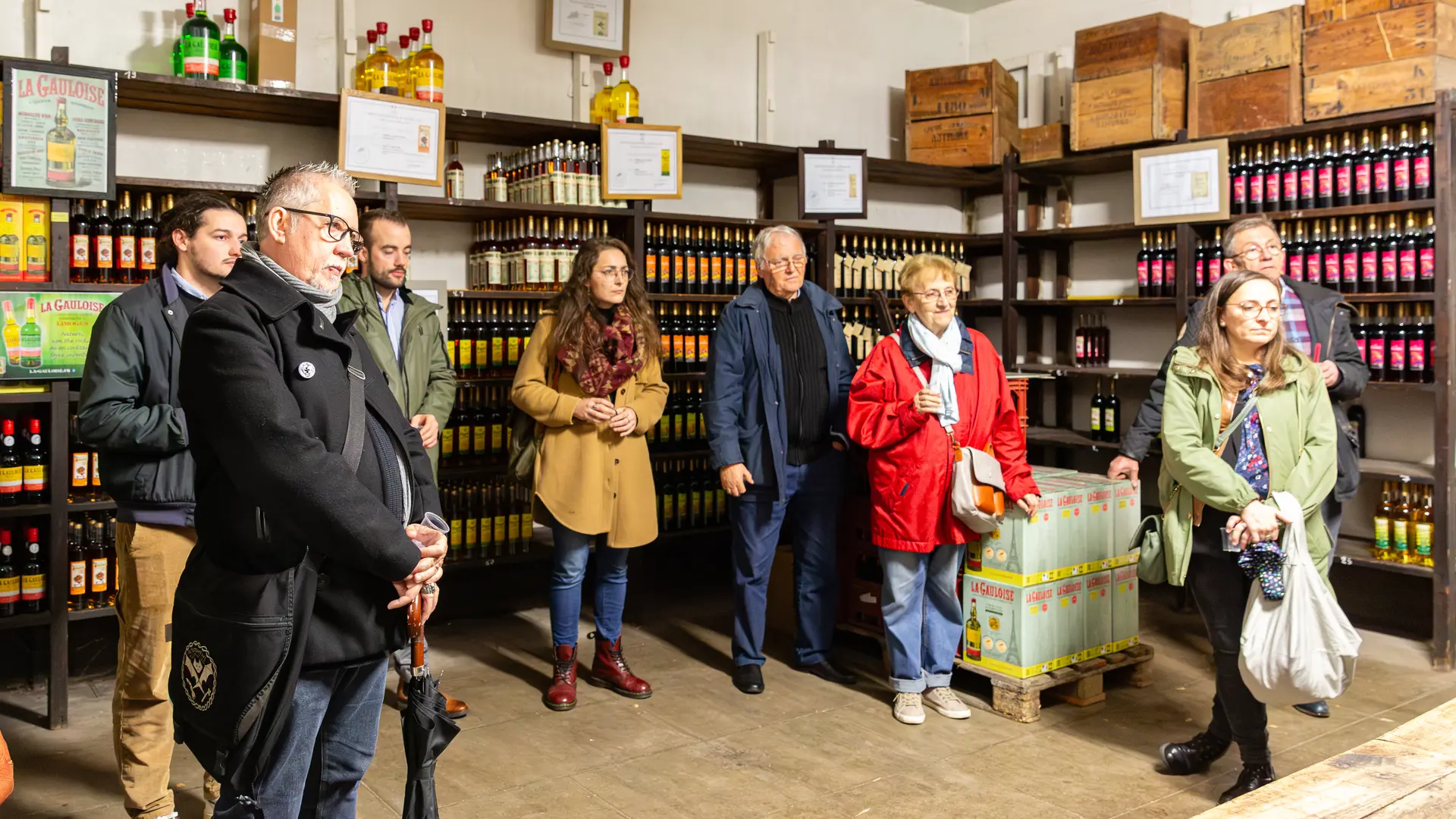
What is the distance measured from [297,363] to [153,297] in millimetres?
1351

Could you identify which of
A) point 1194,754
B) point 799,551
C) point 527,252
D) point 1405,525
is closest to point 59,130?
point 527,252

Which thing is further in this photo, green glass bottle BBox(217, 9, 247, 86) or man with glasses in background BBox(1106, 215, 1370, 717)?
green glass bottle BBox(217, 9, 247, 86)

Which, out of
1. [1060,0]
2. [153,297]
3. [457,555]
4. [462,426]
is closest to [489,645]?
[457,555]

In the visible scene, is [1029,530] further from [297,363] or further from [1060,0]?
[1060,0]

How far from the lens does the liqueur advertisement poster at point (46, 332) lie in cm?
373

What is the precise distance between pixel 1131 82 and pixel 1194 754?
3499 millimetres

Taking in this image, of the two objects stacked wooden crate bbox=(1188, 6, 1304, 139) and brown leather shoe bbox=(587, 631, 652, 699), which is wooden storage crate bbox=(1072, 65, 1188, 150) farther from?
brown leather shoe bbox=(587, 631, 652, 699)

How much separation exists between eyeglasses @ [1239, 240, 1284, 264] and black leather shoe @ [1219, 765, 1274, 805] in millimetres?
1600

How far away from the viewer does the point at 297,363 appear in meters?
1.79

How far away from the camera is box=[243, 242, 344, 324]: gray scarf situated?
1849 mm

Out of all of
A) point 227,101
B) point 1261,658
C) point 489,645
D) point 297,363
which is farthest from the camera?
point 489,645

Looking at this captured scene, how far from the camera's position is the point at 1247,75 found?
506 centimetres

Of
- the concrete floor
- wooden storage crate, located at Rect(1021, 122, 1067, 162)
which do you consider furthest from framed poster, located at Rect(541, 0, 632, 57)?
the concrete floor

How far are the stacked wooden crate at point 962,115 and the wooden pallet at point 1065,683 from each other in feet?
10.2
